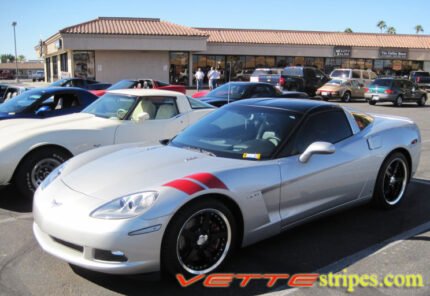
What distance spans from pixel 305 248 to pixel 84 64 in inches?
1216

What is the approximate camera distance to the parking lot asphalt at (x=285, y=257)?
133 inches

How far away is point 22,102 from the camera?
832cm

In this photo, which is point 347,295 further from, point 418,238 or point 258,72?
point 258,72

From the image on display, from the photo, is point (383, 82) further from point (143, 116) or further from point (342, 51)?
point (143, 116)

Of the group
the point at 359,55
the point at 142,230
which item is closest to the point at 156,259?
the point at 142,230

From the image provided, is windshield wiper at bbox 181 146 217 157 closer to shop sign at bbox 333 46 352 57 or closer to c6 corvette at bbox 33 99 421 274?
c6 corvette at bbox 33 99 421 274

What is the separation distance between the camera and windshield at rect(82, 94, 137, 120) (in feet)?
21.9

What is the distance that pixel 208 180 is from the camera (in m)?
3.47

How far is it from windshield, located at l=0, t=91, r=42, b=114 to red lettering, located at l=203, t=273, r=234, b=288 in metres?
5.95

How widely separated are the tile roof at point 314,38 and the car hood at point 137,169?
33.1 meters

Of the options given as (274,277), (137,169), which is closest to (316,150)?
(274,277)

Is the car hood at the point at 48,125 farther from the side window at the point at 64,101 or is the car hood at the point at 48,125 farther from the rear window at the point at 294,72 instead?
the rear window at the point at 294,72

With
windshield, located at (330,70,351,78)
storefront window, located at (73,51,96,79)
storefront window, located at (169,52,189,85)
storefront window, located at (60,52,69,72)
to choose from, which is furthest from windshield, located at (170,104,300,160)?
storefront window, located at (60,52,69,72)

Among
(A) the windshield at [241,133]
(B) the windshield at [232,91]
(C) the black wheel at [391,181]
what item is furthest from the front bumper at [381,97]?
(A) the windshield at [241,133]
